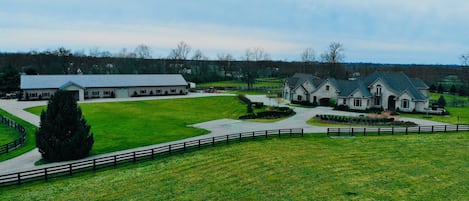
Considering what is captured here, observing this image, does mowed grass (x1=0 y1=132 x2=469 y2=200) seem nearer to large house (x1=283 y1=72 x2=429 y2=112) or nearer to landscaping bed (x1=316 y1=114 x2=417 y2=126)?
landscaping bed (x1=316 y1=114 x2=417 y2=126)

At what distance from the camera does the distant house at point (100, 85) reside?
199 ft

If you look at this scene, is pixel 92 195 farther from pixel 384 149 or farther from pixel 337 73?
pixel 337 73

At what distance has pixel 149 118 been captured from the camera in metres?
43.9

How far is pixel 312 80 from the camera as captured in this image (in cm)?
6100

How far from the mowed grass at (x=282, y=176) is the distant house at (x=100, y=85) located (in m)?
41.3

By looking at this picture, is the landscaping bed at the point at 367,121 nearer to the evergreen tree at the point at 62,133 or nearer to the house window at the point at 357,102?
the house window at the point at 357,102

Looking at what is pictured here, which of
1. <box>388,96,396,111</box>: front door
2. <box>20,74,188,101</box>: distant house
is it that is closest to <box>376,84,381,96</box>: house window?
<box>388,96,396,111</box>: front door

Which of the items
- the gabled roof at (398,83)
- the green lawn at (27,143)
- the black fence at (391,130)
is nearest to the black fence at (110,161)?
the green lawn at (27,143)

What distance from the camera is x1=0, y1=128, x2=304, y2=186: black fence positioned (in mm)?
20734

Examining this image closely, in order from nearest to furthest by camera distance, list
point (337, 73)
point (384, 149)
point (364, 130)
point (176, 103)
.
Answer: point (384, 149) < point (364, 130) < point (176, 103) < point (337, 73)

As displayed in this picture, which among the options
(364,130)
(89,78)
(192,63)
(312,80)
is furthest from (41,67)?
(364,130)

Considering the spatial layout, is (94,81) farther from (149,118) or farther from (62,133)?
(62,133)

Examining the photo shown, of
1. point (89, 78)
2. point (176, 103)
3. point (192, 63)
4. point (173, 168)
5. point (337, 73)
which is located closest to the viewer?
point (173, 168)

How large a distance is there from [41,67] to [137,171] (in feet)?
311
